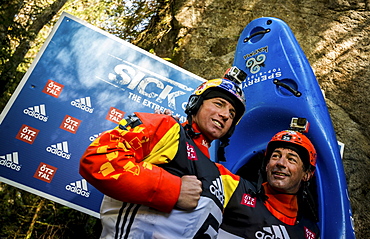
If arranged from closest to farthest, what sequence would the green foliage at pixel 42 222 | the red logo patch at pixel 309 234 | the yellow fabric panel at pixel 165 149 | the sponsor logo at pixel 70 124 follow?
1. the yellow fabric panel at pixel 165 149
2. the red logo patch at pixel 309 234
3. the sponsor logo at pixel 70 124
4. the green foliage at pixel 42 222

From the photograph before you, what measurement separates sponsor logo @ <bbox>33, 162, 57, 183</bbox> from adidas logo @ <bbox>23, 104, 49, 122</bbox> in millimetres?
322

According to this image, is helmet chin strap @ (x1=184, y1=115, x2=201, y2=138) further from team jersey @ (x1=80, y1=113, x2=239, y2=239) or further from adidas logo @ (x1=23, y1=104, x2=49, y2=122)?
adidas logo @ (x1=23, y1=104, x2=49, y2=122)

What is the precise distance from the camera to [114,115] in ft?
7.87

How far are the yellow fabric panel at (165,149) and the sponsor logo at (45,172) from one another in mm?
1021

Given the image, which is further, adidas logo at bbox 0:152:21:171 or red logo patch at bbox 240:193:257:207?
adidas logo at bbox 0:152:21:171

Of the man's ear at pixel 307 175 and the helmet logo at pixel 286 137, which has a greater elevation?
the helmet logo at pixel 286 137

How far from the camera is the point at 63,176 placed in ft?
7.08

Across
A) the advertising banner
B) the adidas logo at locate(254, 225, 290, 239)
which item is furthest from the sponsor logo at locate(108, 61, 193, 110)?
the adidas logo at locate(254, 225, 290, 239)

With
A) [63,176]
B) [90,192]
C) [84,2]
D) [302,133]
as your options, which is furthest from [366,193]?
[84,2]

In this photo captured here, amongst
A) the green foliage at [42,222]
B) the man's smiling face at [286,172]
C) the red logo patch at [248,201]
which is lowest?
the green foliage at [42,222]

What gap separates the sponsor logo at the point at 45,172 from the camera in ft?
6.92

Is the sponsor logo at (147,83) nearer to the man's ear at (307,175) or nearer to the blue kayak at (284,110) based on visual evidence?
the blue kayak at (284,110)

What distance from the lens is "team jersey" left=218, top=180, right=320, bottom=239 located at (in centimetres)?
189

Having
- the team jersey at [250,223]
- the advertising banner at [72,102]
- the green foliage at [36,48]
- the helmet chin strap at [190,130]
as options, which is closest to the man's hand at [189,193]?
the helmet chin strap at [190,130]
